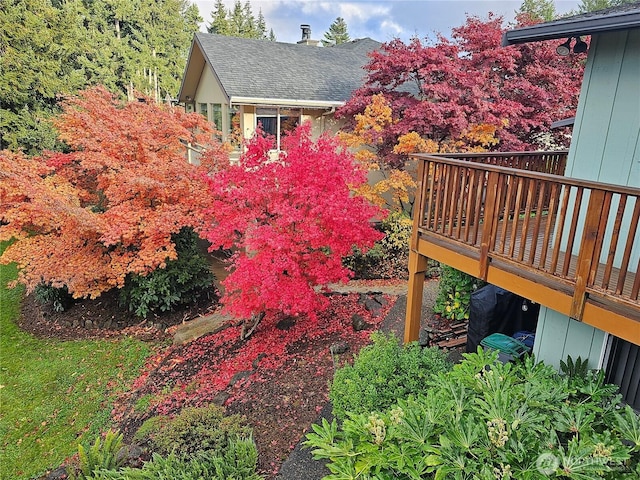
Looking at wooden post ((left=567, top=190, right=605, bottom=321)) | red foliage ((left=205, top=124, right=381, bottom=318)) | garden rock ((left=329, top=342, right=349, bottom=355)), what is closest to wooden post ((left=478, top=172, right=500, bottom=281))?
wooden post ((left=567, top=190, right=605, bottom=321))

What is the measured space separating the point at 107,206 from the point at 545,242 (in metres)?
9.65

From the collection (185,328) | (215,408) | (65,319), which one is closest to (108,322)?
(65,319)

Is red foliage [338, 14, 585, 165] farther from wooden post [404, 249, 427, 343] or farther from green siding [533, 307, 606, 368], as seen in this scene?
green siding [533, 307, 606, 368]

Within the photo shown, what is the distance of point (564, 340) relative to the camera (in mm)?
4625

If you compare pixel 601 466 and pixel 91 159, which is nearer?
pixel 601 466

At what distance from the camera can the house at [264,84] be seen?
1328cm

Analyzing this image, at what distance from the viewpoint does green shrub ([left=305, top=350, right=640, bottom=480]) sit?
9.88 feet

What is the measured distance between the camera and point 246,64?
1471 centimetres

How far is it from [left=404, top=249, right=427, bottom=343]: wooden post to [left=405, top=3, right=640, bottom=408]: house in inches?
24.7

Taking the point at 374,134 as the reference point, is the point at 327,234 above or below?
below

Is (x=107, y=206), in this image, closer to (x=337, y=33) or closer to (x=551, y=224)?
(x=551, y=224)

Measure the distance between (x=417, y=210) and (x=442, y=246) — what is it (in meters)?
0.63

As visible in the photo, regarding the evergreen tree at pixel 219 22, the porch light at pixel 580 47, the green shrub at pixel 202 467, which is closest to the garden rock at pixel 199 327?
the green shrub at pixel 202 467

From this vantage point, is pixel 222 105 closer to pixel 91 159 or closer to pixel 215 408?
pixel 91 159
